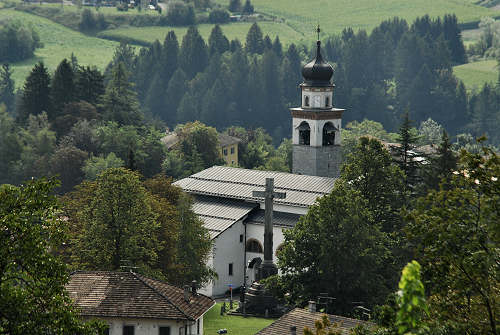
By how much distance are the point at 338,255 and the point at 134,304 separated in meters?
13.0

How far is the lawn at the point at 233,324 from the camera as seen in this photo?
60.1 meters

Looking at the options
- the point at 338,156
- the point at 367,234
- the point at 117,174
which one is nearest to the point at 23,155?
the point at 338,156

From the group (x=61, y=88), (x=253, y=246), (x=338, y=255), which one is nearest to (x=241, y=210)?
(x=253, y=246)

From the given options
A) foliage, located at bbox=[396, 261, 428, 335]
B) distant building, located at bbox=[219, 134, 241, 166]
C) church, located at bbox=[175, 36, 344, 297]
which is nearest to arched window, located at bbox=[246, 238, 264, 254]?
church, located at bbox=[175, 36, 344, 297]

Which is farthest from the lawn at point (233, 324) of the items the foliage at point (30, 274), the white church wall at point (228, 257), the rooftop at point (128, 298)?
the foliage at point (30, 274)

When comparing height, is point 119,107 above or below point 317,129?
below

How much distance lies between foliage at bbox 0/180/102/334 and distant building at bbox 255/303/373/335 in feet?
61.6

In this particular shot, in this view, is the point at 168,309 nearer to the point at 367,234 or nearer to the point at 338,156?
the point at 367,234

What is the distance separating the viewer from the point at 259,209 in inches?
3056

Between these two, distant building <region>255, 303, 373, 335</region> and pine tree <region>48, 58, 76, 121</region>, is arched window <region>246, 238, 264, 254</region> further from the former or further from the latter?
pine tree <region>48, 58, 76, 121</region>

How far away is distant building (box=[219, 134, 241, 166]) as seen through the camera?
13600cm

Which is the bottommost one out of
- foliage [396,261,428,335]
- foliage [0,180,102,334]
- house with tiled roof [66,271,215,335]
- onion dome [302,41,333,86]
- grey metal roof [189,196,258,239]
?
grey metal roof [189,196,258,239]

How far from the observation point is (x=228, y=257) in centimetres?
7538

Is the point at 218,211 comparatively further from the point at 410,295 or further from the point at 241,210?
the point at 410,295
